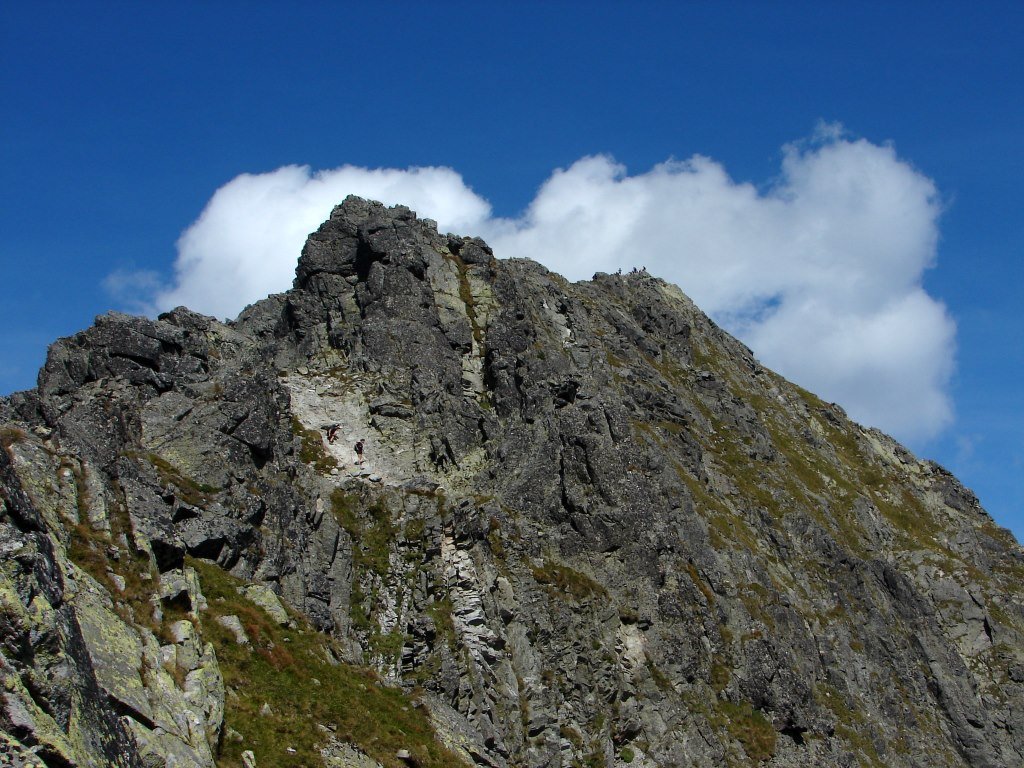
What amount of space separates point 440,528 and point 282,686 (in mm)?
25096

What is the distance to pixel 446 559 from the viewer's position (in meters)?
56.2

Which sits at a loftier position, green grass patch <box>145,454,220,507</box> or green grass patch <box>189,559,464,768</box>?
green grass patch <box>145,454,220,507</box>

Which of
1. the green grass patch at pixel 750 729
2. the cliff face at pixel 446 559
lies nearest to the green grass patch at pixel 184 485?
the cliff face at pixel 446 559

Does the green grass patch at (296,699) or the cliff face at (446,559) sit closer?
the cliff face at (446,559)

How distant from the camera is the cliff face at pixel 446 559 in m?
28.8

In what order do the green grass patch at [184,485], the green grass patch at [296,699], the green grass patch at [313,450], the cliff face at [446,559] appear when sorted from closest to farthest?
the cliff face at [446,559] < the green grass patch at [296,699] < the green grass patch at [184,485] < the green grass patch at [313,450]

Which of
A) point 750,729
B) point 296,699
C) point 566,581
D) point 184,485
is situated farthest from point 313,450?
point 750,729

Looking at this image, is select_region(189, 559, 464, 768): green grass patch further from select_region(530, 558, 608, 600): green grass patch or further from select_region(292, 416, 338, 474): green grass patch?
select_region(292, 416, 338, 474): green grass patch

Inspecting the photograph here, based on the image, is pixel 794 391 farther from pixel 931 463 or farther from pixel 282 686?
pixel 282 686

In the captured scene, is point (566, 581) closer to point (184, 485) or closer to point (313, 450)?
point (313, 450)

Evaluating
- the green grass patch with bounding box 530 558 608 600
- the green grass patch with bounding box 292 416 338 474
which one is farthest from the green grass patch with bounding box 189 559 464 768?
the green grass patch with bounding box 292 416 338 474

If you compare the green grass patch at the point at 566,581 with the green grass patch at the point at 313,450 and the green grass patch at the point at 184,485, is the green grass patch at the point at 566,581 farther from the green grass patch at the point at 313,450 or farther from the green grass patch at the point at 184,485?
the green grass patch at the point at 184,485

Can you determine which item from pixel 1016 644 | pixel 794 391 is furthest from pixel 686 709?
pixel 794 391

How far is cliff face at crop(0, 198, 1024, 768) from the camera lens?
28781mm
